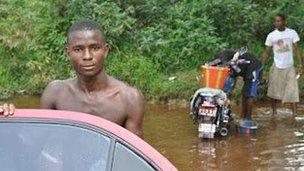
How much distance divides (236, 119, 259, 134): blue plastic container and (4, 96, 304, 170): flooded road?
92 millimetres

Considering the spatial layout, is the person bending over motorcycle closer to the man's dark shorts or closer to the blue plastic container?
the man's dark shorts

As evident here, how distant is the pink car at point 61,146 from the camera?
7.78ft

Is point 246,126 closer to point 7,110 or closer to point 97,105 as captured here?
point 97,105

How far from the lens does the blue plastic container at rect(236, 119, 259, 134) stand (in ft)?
29.5

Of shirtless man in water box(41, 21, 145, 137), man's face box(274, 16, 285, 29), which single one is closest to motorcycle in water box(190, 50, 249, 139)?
man's face box(274, 16, 285, 29)

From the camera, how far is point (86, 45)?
3.08 m

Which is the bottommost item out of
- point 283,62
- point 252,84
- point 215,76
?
point 252,84

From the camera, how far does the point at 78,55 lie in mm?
3111

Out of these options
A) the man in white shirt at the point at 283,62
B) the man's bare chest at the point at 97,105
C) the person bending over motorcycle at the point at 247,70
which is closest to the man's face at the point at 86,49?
the man's bare chest at the point at 97,105

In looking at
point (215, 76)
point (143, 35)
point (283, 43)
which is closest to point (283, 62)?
point (283, 43)

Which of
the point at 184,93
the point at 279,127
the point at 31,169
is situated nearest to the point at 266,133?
the point at 279,127

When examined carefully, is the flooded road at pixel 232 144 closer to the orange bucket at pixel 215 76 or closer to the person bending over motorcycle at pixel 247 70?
the person bending over motorcycle at pixel 247 70

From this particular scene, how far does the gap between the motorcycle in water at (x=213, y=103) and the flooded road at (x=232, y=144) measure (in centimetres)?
20

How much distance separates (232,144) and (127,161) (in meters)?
6.27
